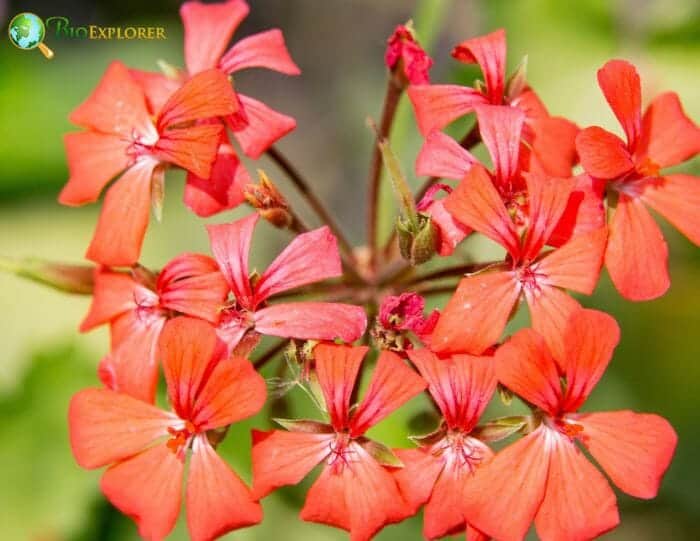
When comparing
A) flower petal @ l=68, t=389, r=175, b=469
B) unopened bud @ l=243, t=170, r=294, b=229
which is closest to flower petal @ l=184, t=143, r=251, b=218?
unopened bud @ l=243, t=170, r=294, b=229

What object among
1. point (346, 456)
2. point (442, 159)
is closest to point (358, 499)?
point (346, 456)

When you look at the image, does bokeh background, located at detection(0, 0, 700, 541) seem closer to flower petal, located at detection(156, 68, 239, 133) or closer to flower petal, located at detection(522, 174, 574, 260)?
flower petal, located at detection(522, 174, 574, 260)

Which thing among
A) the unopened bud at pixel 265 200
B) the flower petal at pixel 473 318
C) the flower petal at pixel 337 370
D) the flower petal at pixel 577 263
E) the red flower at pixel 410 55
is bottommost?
the flower petal at pixel 337 370

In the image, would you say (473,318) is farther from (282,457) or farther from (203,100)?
(203,100)

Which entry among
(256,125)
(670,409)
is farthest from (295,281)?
(670,409)

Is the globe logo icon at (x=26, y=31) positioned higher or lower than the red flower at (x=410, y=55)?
higher

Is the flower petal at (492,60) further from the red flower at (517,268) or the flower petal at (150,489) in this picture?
the flower petal at (150,489)

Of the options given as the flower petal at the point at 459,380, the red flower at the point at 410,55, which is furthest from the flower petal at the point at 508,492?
the red flower at the point at 410,55
